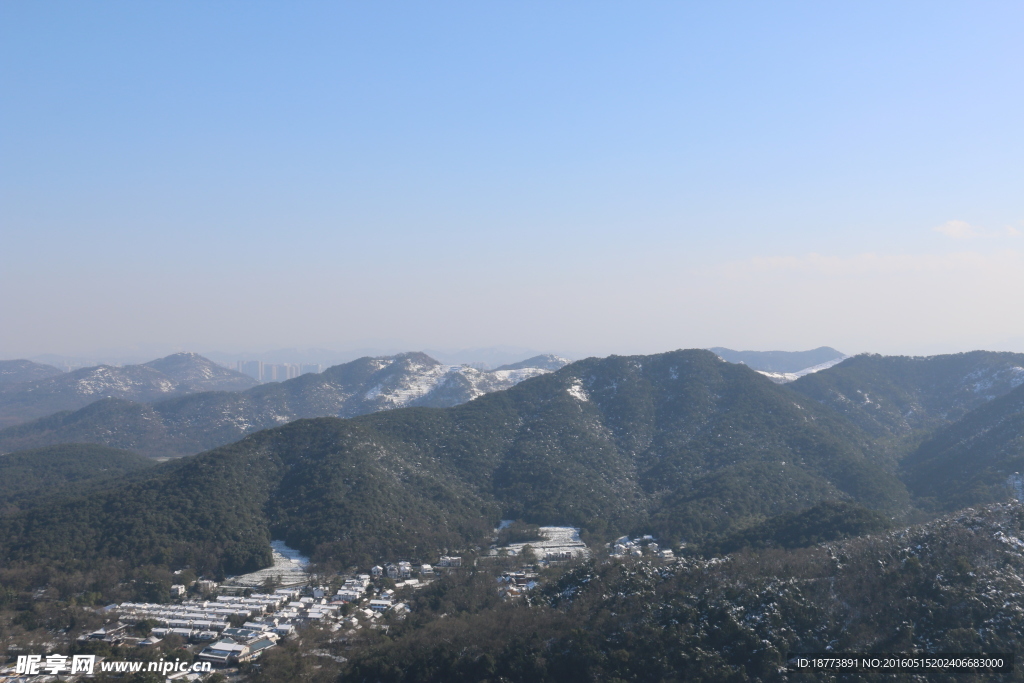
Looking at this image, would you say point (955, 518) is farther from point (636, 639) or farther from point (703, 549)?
point (636, 639)

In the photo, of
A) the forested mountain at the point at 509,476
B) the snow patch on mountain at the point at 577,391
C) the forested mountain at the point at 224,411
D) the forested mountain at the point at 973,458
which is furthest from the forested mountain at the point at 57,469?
the forested mountain at the point at 973,458

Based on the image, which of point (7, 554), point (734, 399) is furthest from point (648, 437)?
point (7, 554)

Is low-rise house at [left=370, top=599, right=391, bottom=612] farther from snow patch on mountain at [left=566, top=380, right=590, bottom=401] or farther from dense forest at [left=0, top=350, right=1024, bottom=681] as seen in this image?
snow patch on mountain at [left=566, top=380, right=590, bottom=401]

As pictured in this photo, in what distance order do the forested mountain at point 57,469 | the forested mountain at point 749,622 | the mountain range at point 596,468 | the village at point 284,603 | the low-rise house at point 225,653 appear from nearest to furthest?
the forested mountain at point 749,622 < the low-rise house at point 225,653 < the village at point 284,603 < the mountain range at point 596,468 < the forested mountain at point 57,469

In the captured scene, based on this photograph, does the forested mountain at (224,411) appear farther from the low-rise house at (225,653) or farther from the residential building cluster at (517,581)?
the low-rise house at (225,653)
